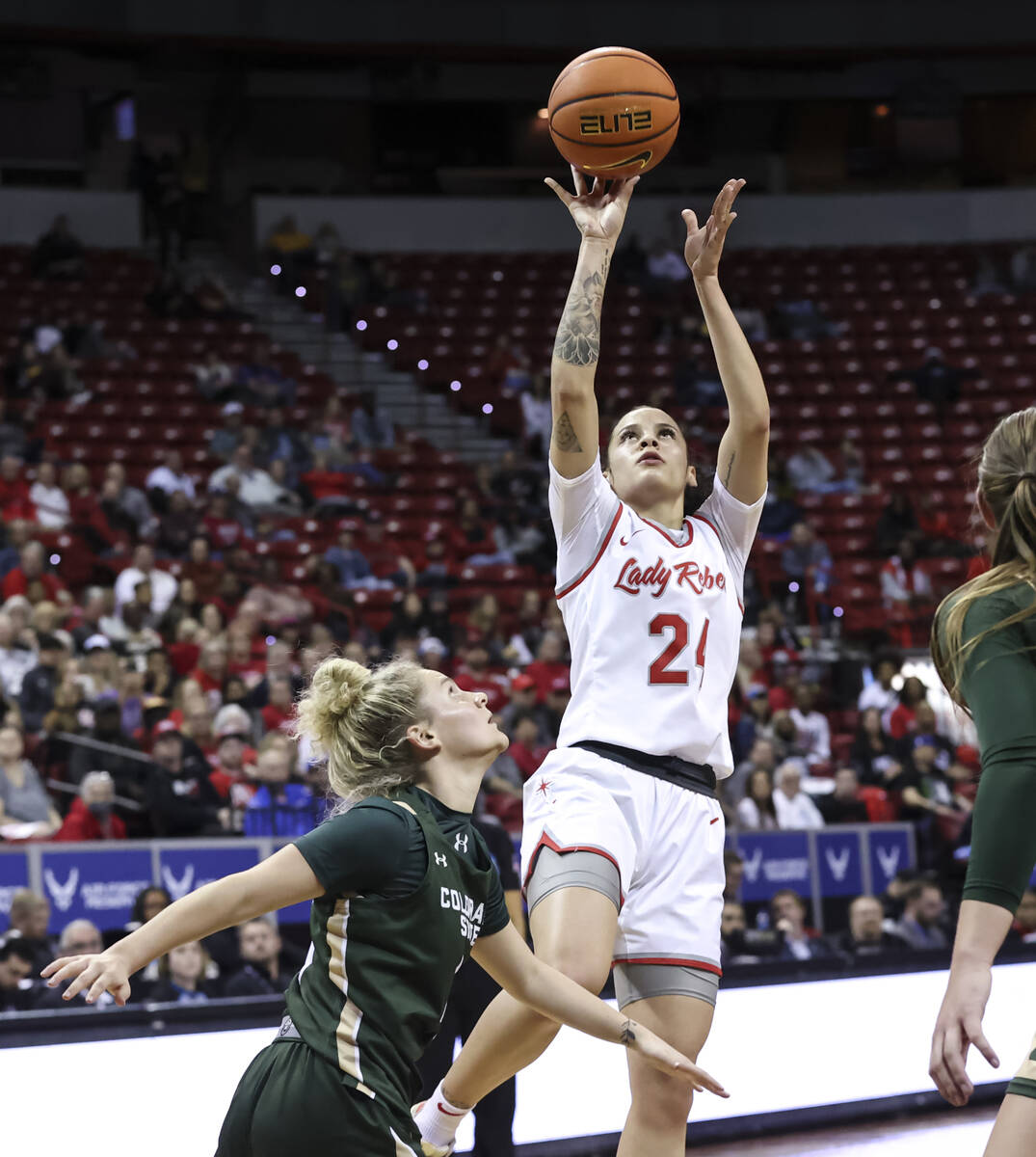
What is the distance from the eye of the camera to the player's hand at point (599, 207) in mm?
3709

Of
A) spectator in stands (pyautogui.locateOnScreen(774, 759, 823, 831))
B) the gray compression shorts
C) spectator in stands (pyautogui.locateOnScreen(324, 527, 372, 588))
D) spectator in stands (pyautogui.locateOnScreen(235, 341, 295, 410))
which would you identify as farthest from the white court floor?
spectator in stands (pyautogui.locateOnScreen(235, 341, 295, 410))

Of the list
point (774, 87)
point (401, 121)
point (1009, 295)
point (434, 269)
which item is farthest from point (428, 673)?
point (774, 87)

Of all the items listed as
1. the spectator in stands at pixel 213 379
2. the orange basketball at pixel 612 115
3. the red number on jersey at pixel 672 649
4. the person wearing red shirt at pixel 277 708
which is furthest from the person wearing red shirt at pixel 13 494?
the red number on jersey at pixel 672 649

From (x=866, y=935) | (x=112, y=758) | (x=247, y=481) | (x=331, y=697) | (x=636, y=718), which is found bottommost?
(x=866, y=935)

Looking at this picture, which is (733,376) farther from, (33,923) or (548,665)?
(548,665)

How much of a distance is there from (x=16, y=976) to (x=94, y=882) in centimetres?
78

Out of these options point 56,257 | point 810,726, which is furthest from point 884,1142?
point 56,257

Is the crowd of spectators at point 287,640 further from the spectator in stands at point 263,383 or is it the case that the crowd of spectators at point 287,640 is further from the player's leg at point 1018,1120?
the player's leg at point 1018,1120

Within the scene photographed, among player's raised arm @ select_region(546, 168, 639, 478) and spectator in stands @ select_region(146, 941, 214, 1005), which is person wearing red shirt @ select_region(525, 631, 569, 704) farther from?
player's raised arm @ select_region(546, 168, 639, 478)

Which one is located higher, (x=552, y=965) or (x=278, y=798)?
(x=552, y=965)

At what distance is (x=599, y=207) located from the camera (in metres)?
3.79

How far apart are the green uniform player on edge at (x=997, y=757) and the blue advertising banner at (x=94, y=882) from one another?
17.7 ft

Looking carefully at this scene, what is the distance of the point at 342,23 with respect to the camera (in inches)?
709

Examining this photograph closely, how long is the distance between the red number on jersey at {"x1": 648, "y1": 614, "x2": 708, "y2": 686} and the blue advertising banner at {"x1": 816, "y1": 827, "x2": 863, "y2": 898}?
564 cm
